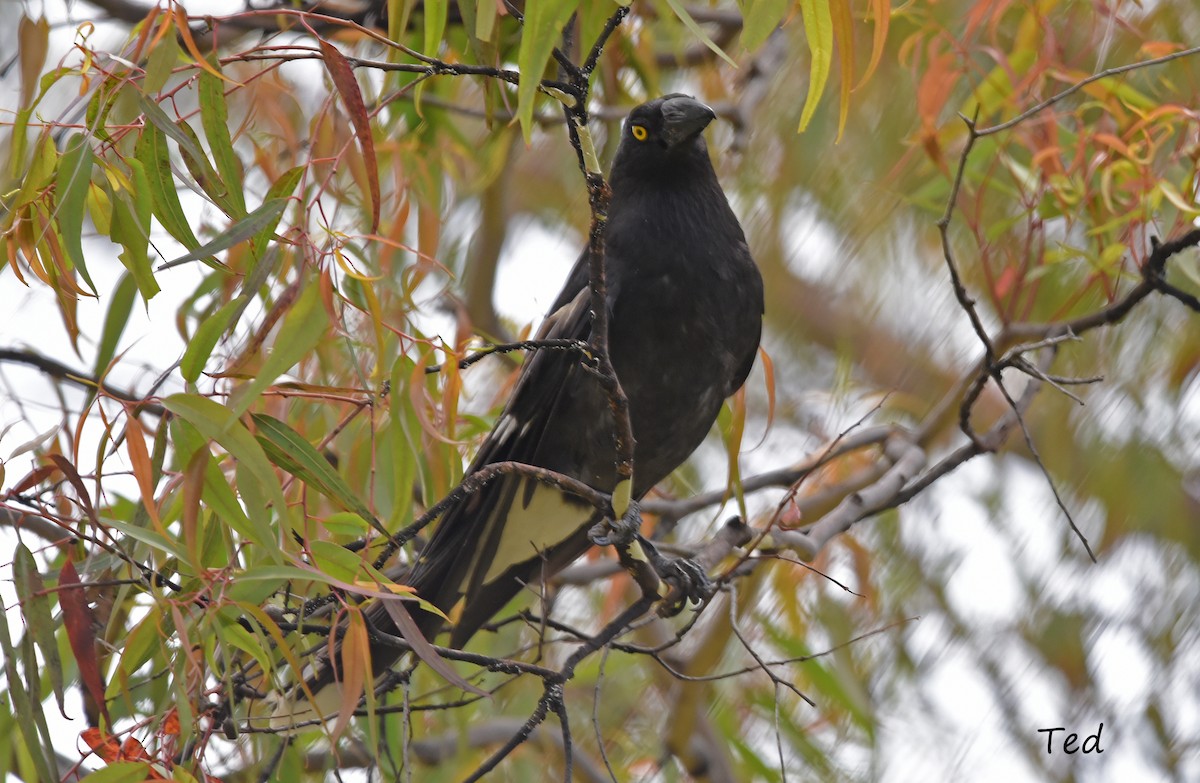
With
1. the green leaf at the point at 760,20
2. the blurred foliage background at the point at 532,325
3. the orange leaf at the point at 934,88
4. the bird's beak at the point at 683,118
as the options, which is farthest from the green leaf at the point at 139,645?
the orange leaf at the point at 934,88

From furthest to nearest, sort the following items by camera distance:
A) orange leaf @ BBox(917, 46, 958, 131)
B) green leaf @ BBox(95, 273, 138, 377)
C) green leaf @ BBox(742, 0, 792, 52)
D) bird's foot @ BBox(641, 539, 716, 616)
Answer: orange leaf @ BBox(917, 46, 958, 131) < green leaf @ BBox(95, 273, 138, 377) < bird's foot @ BBox(641, 539, 716, 616) < green leaf @ BBox(742, 0, 792, 52)

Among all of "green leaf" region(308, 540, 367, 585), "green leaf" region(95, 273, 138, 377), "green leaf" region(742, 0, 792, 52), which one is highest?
"green leaf" region(95, 273, 138, 377)

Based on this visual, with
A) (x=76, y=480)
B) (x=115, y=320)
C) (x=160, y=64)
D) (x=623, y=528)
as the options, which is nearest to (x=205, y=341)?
(x=76, y=480)

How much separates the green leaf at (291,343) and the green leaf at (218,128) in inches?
7.2

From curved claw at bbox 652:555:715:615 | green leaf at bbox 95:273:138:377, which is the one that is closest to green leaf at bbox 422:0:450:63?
green leaf at bbox 95:273:138:377

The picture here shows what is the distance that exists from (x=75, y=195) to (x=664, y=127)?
4.53 ft

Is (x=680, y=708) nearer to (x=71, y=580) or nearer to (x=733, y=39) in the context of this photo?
(x=71, y=580)

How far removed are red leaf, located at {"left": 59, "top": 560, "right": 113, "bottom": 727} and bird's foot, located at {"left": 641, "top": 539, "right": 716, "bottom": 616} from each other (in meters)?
1.02

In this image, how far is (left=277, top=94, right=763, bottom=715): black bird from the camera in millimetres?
2449

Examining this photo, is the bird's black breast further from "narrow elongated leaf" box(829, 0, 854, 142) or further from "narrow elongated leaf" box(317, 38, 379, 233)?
"narrow elongated leaf" box(317, 38, 379, 233)

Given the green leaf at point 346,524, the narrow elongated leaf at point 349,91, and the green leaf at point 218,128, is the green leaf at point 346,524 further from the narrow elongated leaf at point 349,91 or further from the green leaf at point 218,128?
the narrow elongated leaf at point 349,91

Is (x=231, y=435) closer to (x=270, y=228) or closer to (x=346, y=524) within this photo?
(x=270, y=228)

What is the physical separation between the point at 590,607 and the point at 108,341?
1849 mm

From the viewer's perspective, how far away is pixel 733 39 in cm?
358
